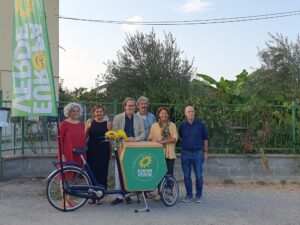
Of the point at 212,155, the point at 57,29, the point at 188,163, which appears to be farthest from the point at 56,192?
the point at 57,29

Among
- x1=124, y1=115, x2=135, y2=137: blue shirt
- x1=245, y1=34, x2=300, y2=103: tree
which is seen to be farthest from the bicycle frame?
x1=245, y1=34, x2=300, y2=103: tree

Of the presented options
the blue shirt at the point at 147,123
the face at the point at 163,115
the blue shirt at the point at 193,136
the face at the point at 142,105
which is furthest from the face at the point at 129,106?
the blue shirt at the point at 193,136

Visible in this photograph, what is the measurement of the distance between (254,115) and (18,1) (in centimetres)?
595

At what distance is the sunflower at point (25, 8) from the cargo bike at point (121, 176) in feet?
7.91

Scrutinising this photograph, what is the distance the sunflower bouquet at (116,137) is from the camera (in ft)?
23.1

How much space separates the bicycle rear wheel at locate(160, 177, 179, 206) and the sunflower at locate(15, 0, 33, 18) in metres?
3.57

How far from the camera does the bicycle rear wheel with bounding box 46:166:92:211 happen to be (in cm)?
689

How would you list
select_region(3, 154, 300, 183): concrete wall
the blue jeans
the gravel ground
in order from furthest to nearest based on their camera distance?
1. select_region(3, 154, 300, 183): concrete wall
2. the blue jeans
3. the gravel ground

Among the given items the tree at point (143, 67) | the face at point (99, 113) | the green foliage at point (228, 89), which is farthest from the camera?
the tree at point (143, 67)

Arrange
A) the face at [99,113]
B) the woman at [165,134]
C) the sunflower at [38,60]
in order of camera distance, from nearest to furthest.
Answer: the sunflower at [38,60]
the face at [99,113]
the woman at [165,134]

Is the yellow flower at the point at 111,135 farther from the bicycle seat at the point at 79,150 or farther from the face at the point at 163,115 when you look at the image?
the face at the point at 163,115

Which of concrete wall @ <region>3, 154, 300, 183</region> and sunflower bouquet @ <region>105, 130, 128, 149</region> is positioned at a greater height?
sunflower bouquet @ <region>105, 130, 128, 149</region>

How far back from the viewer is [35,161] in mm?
9883

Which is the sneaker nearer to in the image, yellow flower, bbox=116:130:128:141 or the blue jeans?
the blue jeans
